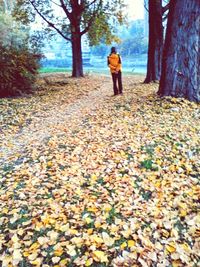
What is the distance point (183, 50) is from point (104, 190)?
5357 millimetres

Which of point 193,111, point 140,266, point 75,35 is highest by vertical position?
point 75,35

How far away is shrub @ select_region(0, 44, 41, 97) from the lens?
1026 cm

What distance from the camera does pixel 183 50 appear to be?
307 inches

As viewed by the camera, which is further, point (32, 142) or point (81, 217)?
point (32, 142)

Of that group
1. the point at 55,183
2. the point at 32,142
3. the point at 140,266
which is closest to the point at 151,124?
the point at 32,142

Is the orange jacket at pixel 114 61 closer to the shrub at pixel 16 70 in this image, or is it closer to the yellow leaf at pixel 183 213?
the shrub at pixel 16 70

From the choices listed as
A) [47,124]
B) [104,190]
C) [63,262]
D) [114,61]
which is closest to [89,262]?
[63,262]

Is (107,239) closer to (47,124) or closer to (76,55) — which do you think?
(47,124)

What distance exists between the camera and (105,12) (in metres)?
17.0

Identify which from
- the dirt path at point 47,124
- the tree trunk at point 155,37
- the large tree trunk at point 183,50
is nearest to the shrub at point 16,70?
the dirt path at point 47,124

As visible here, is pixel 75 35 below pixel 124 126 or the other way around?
the other way around

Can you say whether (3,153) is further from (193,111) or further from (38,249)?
(193,111)

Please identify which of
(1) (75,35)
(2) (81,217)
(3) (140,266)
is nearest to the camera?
(3) (140,266)

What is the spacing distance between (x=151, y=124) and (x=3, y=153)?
317 cm
